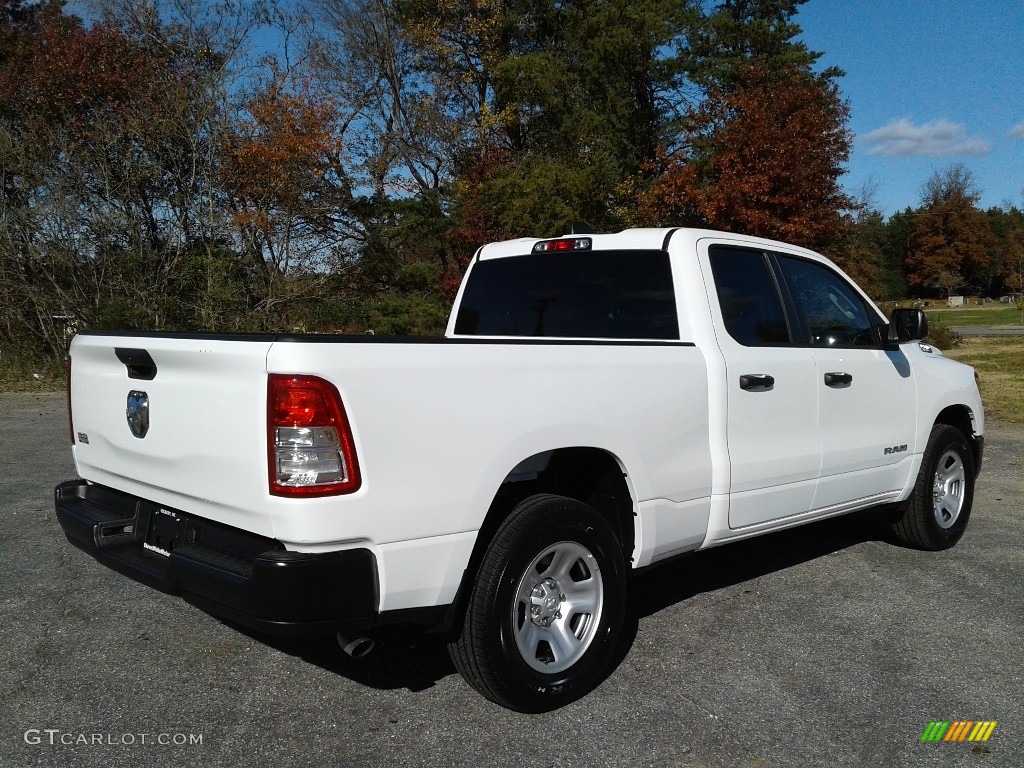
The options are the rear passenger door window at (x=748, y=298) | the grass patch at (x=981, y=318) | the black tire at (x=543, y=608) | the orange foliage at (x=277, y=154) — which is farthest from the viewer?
the grass patch at (x=981, y=318)

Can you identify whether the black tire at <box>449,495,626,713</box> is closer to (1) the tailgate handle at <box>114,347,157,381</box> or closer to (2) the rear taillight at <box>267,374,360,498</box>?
(2) the rear taillight at <box>267,374,360,498</box>

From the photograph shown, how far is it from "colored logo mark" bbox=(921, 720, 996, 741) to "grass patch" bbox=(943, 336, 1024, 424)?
9.44 m

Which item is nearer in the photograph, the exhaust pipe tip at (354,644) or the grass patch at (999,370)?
the exhaust pipe tip at (354,644)

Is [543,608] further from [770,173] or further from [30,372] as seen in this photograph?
[770,173]

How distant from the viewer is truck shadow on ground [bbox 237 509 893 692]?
12.7ft

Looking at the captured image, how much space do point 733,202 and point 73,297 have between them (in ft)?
44.6

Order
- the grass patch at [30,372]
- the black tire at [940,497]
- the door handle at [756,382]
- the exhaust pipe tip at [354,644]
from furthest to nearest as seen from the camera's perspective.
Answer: the grass patch at [30,372] → the black tire at [940,497] → the door handle at [756,382] → the exhaust pipe tip at [354,644]

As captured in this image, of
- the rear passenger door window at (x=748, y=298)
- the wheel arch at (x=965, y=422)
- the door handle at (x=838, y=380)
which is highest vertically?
the rear passenger door window at (x=748, y=298)

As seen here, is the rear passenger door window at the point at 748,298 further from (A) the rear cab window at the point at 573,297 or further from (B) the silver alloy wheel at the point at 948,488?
(B) the silver alloy wheel at the point at 948,488

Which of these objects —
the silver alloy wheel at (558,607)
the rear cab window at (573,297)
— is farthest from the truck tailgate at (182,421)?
the rear cab window at (573,297)

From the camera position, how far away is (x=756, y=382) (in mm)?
4242

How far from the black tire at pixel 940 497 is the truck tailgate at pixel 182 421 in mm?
4137

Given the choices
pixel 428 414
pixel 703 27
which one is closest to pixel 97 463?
pixel 428 414

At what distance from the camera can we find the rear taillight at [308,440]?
281 centimetres
